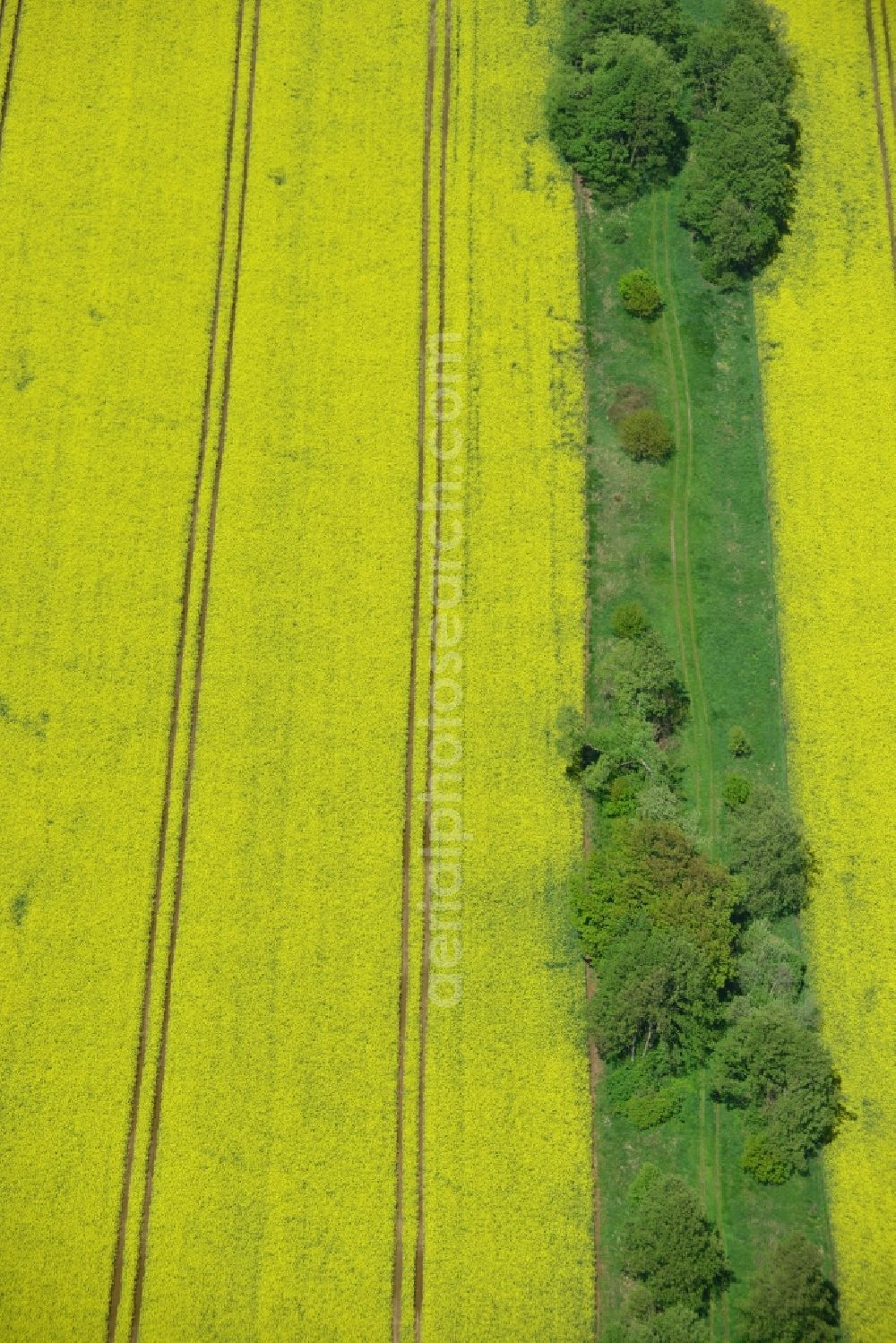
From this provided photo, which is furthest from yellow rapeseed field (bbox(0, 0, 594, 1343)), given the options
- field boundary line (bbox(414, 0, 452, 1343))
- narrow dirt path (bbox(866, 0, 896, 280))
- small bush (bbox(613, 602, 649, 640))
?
narrow dirt path (bbox(866, 0, 896, 280))

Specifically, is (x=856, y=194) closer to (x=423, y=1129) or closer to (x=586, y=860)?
(x=586, y=860)

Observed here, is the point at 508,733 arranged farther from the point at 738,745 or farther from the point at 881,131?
the point at 881,131

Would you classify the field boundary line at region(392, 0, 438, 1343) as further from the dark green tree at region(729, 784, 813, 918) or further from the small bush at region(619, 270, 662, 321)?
the dark green tree at region(729, 784, 813, 918)

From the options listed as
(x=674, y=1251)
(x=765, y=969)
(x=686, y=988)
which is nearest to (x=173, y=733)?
(x=686, y=988)

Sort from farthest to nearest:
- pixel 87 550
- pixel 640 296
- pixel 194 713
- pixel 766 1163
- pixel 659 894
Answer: pixel 640 296, pixel 87 550, pixel 194 713, pixel 659 894, pixel 766 1163

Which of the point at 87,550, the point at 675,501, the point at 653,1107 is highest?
the point at 675,501

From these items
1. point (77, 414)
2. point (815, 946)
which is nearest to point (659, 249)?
point (77, 414)
